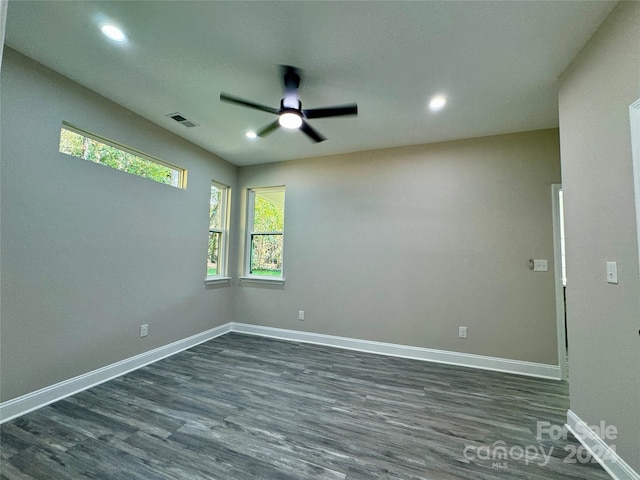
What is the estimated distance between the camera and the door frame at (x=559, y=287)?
2881mm

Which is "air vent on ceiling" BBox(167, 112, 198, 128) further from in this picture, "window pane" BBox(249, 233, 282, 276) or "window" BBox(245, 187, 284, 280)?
"window pane" BBox(249, 233, 282, 276)

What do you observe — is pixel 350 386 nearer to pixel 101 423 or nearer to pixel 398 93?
pixel 101 423

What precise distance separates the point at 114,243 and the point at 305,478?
2.68 meters

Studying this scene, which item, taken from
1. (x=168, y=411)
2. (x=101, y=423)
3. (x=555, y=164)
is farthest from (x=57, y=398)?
(x=555, y=164)

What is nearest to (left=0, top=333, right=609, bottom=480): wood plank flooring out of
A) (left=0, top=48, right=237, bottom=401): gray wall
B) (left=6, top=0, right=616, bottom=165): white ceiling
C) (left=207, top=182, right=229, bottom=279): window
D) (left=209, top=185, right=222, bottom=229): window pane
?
(left=0, top=48, right=237, bottom=401): gray wall

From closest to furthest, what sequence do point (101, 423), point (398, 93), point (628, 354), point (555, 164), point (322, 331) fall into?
1. point (628, 354)
2. point (101, 423)
3. point (398, 93)
4. point (555, 164)
5. point (322, 331)

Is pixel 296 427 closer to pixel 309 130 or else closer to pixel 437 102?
pixel 309 130

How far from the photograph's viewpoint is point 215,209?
4289 millimetres

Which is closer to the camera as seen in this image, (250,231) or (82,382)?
(82,382)

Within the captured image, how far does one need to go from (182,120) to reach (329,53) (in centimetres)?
191

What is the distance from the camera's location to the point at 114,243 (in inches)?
109

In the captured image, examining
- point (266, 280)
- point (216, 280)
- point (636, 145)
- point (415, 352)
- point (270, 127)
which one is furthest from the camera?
point (266, 280)

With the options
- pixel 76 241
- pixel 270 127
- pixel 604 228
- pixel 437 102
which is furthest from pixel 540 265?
pixel 76 241

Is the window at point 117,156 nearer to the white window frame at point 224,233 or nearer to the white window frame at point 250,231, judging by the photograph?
the white window frame at point 224,233
